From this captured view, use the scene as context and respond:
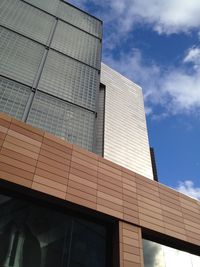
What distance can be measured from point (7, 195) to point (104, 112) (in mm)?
25895

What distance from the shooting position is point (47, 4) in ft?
97.0

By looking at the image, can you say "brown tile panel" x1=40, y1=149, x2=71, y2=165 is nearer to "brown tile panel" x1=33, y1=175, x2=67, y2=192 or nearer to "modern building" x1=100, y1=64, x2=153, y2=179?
"brown tile panel" x1=33, y1=175, x2=67, y2=192

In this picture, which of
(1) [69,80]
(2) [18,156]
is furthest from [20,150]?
(1) [69,80]

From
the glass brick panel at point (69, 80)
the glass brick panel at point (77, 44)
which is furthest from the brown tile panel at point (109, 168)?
the glass brick panel at point (77, 44)

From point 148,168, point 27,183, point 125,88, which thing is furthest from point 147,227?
point 125,88

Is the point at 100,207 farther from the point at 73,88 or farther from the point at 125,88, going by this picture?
the point at 125,88

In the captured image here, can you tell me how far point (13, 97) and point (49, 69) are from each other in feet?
16.2

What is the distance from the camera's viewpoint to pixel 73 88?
67.0 feet

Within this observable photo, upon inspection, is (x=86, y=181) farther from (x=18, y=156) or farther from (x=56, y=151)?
(x=18, y=156)

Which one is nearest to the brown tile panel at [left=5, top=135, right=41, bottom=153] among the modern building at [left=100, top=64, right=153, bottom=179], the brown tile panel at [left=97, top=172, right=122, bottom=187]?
the brown tile panel at [left=97, top=172, right=122, bottom=187]

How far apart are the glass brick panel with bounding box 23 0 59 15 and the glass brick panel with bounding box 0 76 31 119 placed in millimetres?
13972

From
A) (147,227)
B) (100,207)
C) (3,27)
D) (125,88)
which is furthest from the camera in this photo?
(125,88)

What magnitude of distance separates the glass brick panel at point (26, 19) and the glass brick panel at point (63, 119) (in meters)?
7.74

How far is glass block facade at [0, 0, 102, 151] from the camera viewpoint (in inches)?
671
